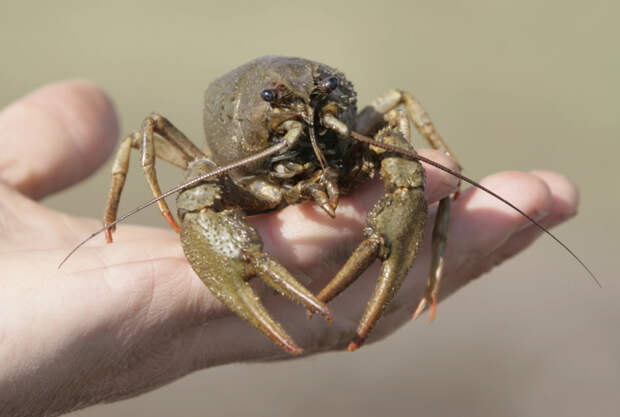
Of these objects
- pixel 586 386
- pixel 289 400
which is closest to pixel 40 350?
pixel 289 400

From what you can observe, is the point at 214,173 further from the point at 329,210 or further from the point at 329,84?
the point at 329,84

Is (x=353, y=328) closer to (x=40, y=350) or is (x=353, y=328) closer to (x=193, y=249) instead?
(x=193, y=249)

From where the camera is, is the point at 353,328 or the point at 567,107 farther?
the point at 567,107

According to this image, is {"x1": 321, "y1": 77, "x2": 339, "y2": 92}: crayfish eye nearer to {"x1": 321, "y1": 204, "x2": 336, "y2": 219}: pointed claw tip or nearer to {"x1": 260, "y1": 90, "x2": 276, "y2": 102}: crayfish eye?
{"x1": 260, "y1": 90, "x2": 276, "y2": 102}: crayfish eye

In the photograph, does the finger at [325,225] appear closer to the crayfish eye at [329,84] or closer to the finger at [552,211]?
the crayfish eye at [329,84]

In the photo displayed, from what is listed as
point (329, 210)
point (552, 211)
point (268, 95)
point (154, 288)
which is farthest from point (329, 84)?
point (552, 211)

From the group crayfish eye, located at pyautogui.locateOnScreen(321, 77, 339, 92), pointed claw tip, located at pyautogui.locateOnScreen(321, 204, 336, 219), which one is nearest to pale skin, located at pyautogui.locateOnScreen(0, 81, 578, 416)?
pointed claw tip, located at pyautogui.locateOnScreen(321, 204, 336, 219)
